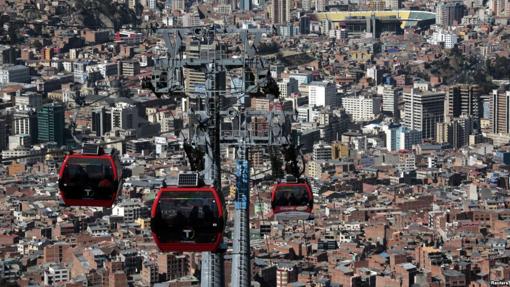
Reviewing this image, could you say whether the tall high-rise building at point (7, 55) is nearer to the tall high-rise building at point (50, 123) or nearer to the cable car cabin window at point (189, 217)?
the tall high-rise building at point (50, 123)

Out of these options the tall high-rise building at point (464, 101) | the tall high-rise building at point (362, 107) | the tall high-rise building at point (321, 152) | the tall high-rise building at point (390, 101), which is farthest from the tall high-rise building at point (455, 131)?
the tall high-rise building at point (321, 152)

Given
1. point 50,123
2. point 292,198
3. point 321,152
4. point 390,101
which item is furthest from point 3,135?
point 292,198

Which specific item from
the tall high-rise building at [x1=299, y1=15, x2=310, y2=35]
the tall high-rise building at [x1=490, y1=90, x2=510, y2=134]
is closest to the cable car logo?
the tall high-rise building at [x1=490, y1=90, x2=510, y2=134]

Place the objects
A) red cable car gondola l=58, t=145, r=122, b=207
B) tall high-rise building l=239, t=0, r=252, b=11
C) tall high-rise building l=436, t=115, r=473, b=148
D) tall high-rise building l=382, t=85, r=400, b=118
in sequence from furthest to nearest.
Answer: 1. tall high-rise building l=239, t=0, r=252, b=11
2. tall high-rise building l=382, t=85, r=400, b=118
3. tall high-rise building l=436, t=115, r=473, b=148
4. red cable car gondola l=58, t=145, r=122, b=207

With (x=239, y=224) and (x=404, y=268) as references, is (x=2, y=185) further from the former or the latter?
(x=239, y=224)

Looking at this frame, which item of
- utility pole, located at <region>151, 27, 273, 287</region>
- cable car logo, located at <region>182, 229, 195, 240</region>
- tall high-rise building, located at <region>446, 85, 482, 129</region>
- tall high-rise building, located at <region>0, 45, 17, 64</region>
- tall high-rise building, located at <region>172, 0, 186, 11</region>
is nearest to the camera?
cable car logo, located at <region>182, 229, 195, 240</region>

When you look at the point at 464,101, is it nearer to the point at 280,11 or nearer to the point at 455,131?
the point at 455,131

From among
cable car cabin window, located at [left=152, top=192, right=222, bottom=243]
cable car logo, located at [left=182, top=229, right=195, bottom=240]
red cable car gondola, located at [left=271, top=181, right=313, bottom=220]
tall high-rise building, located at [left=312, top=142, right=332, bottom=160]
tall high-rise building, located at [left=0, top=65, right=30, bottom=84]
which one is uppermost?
cable car cabin window, located at [left=152, top=192, right=222, bottom=243]

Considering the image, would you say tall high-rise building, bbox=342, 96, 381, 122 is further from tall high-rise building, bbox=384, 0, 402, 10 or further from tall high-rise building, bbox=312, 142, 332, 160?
tall high-rise building, bbox=384, 0, 402, 10
